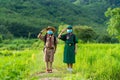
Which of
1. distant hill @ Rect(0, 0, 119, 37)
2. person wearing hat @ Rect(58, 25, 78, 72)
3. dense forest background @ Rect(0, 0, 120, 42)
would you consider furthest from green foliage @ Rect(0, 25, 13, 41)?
person wearing hat @ Rect(58, 25, 78, 72)

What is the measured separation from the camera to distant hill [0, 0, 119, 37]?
102 m

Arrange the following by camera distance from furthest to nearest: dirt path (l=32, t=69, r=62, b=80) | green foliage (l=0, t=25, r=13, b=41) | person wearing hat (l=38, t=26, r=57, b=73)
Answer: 1. green foliage (l=0, t=25, r=13, b=41)
2. person wearing hat (l=38, t=26, r=57, b=73)
3. dirt path (l=32, t=69, r=62, b=80)


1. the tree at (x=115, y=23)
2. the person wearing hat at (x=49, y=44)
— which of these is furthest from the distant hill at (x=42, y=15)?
the person wearing hat at (x=49, y=44)

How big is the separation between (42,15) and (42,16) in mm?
567

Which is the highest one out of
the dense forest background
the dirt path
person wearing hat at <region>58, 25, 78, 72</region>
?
the dense forest background

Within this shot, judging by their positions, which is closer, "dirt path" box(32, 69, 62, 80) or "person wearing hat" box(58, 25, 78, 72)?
"dirt path" box(32, 69, 62, 80)

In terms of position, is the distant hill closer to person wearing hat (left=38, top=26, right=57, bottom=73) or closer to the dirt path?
person wearing hat (left=38, top=26, right=57, bottom=73)

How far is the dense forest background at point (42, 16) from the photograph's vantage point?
99250mm

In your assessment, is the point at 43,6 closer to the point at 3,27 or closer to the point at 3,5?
the point at 3,5

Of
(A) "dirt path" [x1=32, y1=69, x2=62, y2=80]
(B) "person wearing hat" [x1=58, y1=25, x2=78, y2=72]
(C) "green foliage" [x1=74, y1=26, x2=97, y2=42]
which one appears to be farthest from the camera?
(C) "green foliage" [x1=74, y1=26, x2=97, y2=42]

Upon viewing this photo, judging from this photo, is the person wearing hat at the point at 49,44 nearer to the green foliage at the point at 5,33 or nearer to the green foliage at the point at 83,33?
the green foliage at the point at 83,33

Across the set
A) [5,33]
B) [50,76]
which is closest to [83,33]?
[5,33]

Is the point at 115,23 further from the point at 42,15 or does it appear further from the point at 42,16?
the point at 42,15

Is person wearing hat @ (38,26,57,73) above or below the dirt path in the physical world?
above
